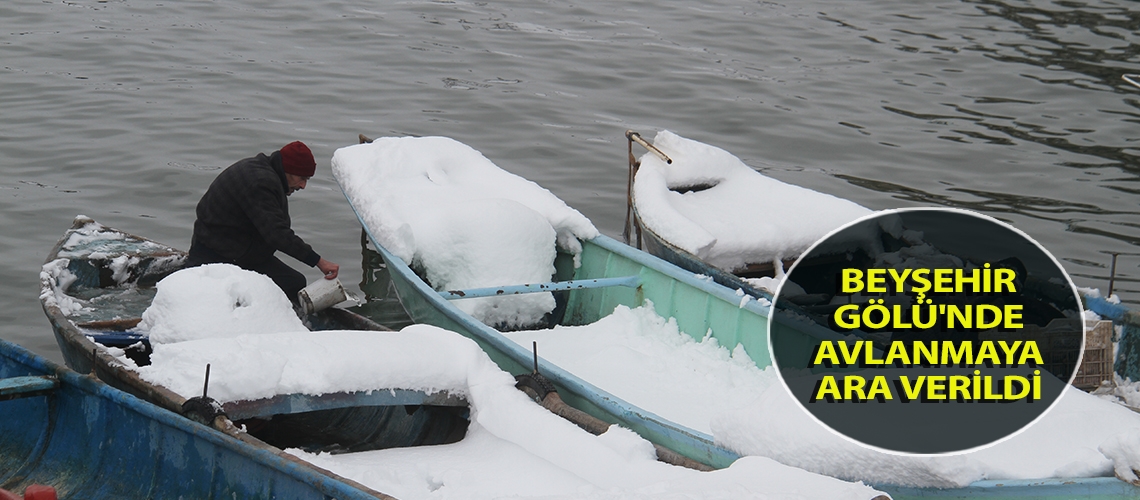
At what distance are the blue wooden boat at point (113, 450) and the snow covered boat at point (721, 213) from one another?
3.25 meters

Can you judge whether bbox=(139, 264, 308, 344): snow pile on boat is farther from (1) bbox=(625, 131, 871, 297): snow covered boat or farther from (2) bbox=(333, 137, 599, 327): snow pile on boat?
(1) bbox=(625, 131, 871, 297): snow covered boat

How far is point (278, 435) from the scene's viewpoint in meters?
5.68

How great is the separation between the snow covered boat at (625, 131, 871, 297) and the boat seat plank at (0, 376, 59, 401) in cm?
381

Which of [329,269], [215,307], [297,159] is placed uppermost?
[297,159]

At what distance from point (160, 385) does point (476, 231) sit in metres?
2.54

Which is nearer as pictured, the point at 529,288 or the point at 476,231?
the point at 529,288

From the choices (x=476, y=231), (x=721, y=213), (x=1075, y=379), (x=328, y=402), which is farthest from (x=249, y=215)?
(x=1075, y=379)

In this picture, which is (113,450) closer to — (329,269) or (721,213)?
(329,269)

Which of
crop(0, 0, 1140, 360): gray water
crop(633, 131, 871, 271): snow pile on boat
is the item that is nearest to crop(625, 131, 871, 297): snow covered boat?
crop(633, 131, 871, 271): snow pile on boat

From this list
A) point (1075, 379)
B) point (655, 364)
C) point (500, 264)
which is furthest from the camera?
point (500, 264)

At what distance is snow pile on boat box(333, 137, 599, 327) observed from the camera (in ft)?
23.2

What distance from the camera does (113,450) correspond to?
201 inches

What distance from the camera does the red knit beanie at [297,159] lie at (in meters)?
6.83

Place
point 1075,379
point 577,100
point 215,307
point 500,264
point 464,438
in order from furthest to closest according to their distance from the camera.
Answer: point 577,100 < point 500,264 < point 1075,379 < point 215,307 < point 464,438
